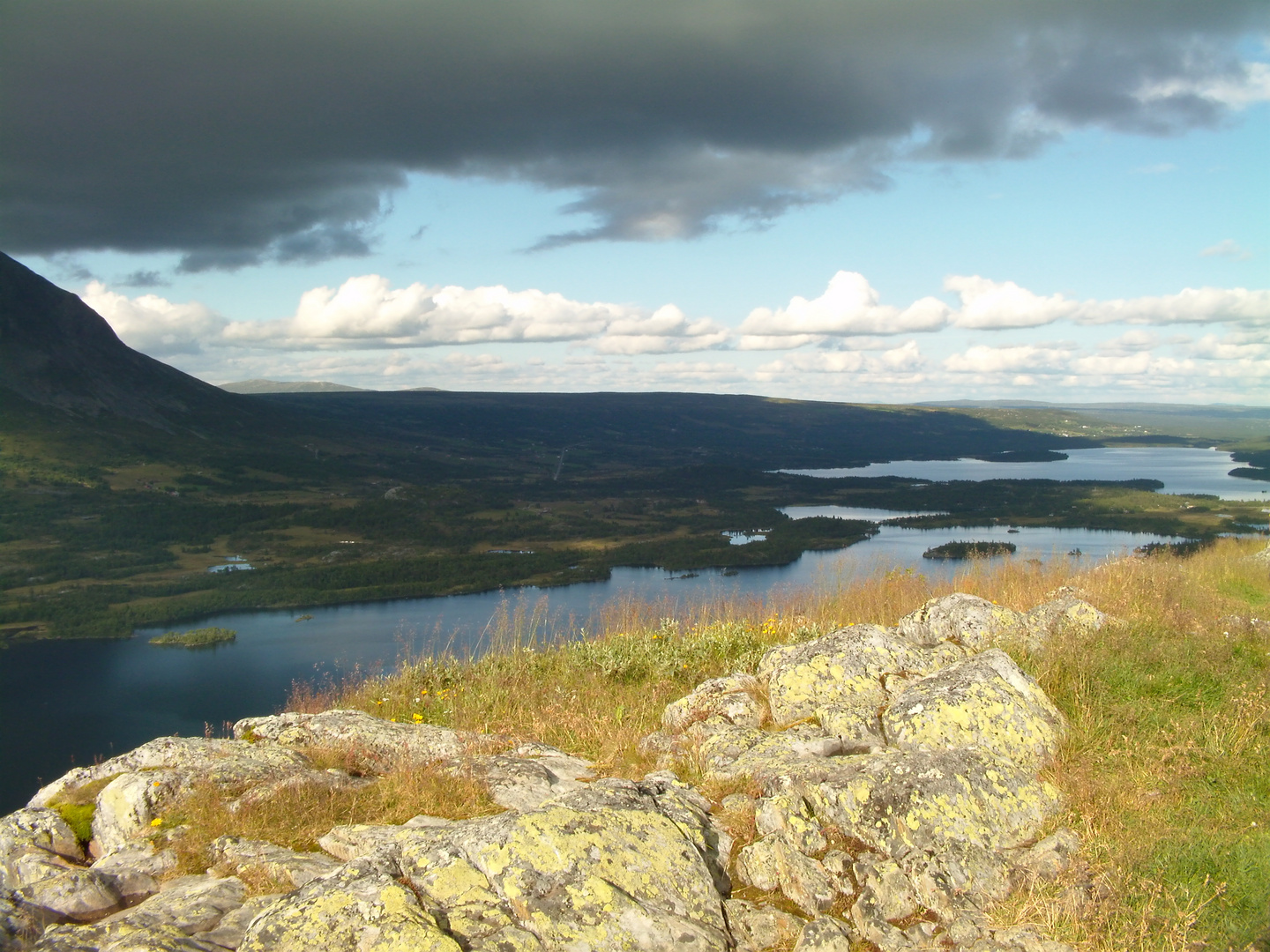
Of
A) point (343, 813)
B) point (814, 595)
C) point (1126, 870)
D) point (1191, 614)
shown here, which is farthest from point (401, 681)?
point (1191, 614)

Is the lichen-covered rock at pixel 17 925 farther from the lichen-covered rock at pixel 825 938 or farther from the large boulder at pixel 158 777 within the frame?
the lichen-covered rock at pixel 825 938

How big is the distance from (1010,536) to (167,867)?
2148 inches

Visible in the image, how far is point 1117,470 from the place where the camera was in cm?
11088

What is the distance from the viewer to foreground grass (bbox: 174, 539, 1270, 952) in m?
3.71

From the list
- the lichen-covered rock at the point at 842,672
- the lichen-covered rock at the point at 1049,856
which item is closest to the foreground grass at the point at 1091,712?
the lichen-covered rock at the point at 1049,856

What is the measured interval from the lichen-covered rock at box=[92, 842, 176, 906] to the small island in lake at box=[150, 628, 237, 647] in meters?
36.7

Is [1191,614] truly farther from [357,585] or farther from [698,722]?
[357,585]

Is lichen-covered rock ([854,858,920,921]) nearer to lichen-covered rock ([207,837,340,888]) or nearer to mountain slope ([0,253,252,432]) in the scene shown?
lichen-covered rock ([207,837,340,888])

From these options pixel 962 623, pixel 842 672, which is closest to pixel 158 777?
pixel 842 672

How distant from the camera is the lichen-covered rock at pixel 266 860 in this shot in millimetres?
4207

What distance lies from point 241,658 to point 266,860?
34084 mm

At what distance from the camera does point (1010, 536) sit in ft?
169

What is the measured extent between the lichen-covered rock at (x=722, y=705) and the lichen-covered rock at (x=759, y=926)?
234 centimetres

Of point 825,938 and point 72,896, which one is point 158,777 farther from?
point 825,938
